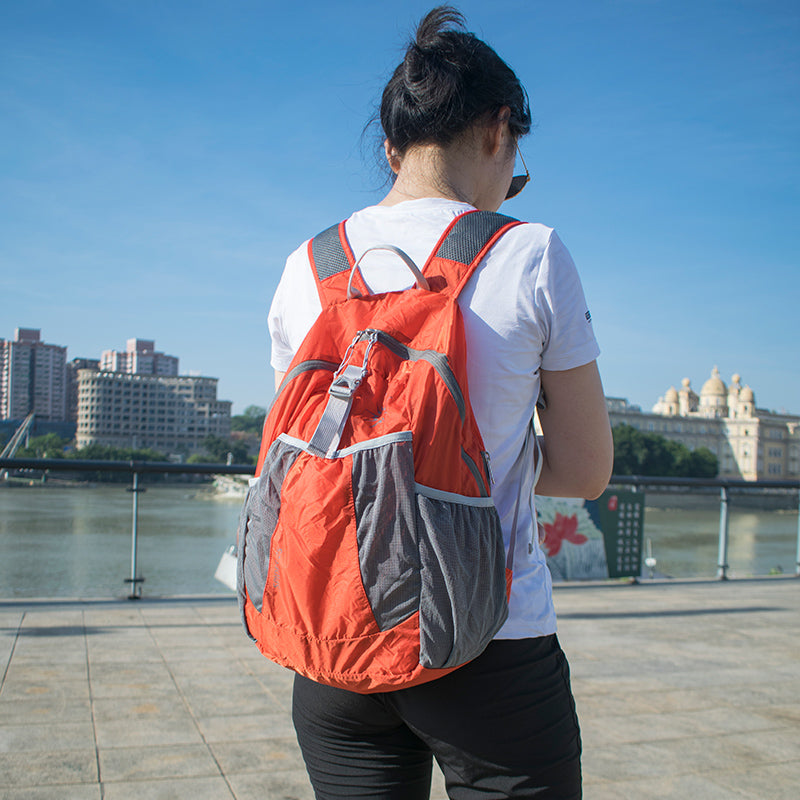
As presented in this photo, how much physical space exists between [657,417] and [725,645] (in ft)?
380

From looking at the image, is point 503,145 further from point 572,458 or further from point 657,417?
point 657,417

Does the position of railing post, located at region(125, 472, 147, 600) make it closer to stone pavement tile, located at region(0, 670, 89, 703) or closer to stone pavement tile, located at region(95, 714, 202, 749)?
stone pavement tile, located at region(0, 670, 89, 703)

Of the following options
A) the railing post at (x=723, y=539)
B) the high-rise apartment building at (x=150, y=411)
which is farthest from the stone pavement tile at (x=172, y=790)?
the high-rise apartment building at (x=150, y=411)

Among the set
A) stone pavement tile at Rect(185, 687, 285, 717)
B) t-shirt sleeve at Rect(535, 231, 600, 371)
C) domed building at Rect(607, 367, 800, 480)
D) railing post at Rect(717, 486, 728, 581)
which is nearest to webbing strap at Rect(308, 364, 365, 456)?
t-shirt sleeve at Rect(535, 231, 600, 371)

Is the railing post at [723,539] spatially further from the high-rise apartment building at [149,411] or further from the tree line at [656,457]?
the tree line at [656,457]

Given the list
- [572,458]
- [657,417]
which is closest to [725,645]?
[572,458]

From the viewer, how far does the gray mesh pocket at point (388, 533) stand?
0.91 m

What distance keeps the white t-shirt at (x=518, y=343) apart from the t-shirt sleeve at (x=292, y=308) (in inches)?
4.5

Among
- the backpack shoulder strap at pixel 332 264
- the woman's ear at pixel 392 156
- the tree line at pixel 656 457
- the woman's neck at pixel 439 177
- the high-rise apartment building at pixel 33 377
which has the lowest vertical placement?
the tree line at pixel 656 457

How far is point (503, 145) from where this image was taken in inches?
49.5

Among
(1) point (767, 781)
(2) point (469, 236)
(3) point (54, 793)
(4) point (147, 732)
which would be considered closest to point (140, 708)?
(4) point (147, 732)

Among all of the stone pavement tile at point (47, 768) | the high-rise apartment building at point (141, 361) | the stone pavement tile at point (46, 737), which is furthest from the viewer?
the high-rise apartment building at point (141, 361)

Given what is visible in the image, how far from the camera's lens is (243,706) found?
10.6 feet

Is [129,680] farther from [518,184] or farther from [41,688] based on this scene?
[518,184]
